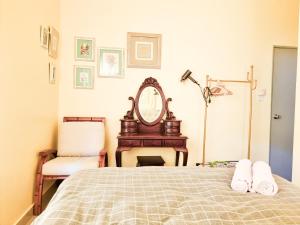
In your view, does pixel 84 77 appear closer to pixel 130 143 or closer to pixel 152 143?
pixel 130 143

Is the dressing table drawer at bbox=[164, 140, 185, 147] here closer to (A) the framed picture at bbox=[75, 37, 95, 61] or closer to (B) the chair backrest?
(B) the chair backrest

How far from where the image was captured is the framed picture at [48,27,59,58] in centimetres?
263

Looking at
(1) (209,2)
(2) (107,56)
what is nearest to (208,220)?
(2) (107,56)

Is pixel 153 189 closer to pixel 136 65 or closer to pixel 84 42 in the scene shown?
pixel 136 65

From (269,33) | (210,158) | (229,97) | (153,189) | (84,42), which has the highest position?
(269,33)

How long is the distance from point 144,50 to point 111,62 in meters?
0.47

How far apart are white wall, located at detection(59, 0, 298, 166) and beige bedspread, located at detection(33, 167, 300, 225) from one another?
175 centimetres

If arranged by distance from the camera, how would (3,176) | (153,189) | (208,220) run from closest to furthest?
(208,220) → (153,189) → (3,176)

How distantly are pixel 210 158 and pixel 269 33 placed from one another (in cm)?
196

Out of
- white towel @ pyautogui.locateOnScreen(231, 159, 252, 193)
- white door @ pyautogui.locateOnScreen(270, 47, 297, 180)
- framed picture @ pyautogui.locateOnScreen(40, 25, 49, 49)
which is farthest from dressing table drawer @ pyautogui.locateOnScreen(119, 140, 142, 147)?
white door @ pyautogui.locateOnScreen(270, 47, 297, 180)

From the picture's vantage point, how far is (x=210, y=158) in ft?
10.8

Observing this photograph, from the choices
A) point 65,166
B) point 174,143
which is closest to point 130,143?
point 174,143

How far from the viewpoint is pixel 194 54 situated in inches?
126

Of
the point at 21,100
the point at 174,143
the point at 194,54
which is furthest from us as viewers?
the point at 194,54
